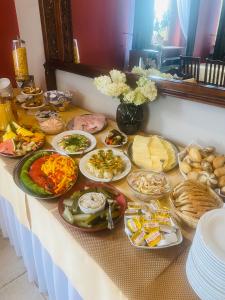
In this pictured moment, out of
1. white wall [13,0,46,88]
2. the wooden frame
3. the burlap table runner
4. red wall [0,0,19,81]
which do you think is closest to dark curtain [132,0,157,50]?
the wooden frame

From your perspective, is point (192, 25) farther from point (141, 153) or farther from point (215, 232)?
point (215, 232)

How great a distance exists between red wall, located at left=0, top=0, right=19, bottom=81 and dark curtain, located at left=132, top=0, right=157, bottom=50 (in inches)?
46.4

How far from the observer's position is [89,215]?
0.70m

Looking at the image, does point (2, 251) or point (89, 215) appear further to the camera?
point (2, 251)

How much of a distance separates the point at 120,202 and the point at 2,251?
41.9 inches

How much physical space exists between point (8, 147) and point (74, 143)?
304mm

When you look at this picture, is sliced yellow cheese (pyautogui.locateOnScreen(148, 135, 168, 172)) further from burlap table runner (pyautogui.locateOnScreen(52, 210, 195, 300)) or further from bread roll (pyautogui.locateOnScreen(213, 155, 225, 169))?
burlap table runner (pyautogui.locateOnScreen(52, 210, 195, 300))

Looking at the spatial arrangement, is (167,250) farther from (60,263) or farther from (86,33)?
(86,33)

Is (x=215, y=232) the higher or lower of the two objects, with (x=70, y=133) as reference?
higher

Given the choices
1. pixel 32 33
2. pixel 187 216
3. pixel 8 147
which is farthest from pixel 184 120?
pixel 32 33

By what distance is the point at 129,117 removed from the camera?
121cm

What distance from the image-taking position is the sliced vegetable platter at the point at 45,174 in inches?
33.2

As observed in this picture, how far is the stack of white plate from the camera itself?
454 millimetres

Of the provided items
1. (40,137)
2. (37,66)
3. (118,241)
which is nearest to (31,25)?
→ (37,66)
